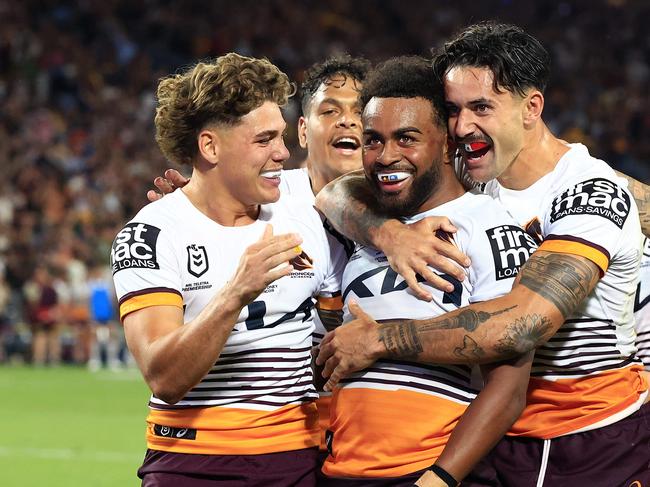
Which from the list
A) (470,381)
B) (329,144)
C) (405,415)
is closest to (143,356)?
(405,415)

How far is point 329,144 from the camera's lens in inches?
217

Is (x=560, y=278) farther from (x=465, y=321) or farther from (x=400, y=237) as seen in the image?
(x=400, y=237)

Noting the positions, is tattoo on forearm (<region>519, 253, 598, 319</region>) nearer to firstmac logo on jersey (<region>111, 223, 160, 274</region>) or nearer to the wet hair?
the wet hair

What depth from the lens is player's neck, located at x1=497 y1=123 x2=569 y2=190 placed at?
171 inches

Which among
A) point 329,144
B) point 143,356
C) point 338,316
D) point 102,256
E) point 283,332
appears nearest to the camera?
point 143,356

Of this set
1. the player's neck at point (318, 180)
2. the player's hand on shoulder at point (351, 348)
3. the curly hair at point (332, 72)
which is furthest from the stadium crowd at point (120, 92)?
the player's hand on shoulder at point (351, 348)

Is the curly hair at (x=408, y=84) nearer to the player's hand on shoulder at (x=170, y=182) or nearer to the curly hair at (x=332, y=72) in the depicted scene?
the player's hand on shoulder at (x=170, y=182)

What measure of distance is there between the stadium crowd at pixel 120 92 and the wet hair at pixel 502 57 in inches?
542

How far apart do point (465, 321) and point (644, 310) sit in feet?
4.92

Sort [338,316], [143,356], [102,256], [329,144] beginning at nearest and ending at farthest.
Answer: [143,356] < [338,316] < [329,144] < [102,256]

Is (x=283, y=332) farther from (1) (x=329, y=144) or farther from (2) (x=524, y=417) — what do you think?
(1) (x=329, y=144)

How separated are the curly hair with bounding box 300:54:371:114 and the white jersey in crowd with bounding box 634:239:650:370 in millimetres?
1708

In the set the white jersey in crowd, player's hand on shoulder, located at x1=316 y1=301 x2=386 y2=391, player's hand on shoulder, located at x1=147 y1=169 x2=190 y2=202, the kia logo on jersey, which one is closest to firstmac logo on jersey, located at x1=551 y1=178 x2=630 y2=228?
player's hand on shoulder, located at x1=316 y1=301 x2=386 y2=391

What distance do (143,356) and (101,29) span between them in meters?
23.3
